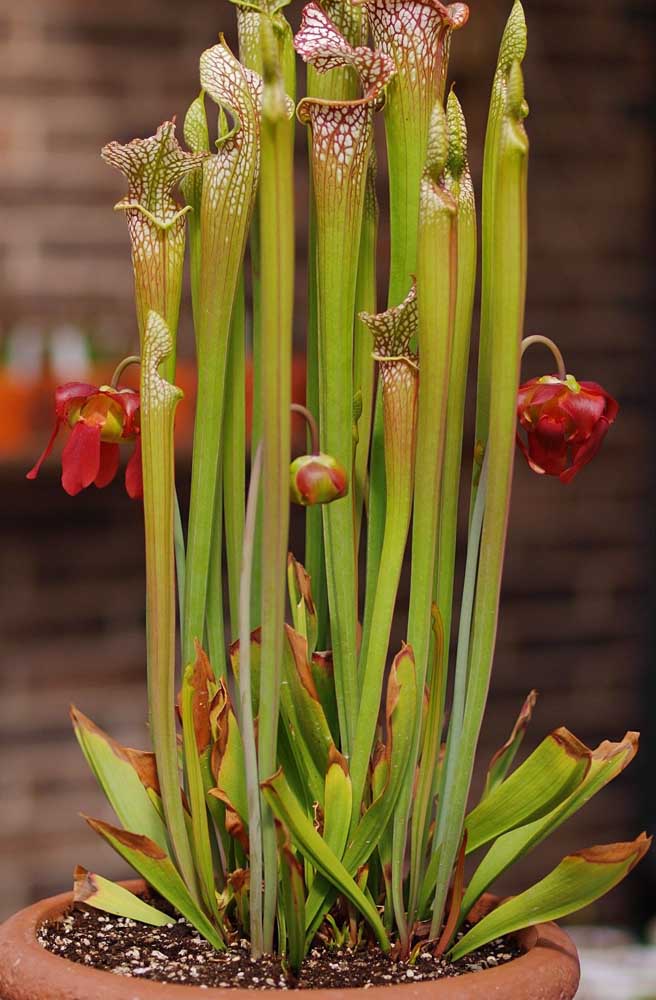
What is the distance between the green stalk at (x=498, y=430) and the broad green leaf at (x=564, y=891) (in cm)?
3

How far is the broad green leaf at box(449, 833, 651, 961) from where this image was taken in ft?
1.89

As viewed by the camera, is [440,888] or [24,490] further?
[24,490]

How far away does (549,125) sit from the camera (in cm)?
221

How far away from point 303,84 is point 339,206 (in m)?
1.57

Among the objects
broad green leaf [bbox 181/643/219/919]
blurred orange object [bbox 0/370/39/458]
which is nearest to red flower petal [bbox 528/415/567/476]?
broad green leaf [bbox 181/643/219/919]

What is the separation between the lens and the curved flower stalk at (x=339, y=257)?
591mm

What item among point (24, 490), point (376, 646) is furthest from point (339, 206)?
point (24, 490)

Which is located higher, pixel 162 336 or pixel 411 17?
pixel 411 17

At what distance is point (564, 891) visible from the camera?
59 centimetres

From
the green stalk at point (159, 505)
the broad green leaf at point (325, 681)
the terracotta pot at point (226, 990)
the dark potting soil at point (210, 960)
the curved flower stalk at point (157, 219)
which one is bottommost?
the dark potting soil at point (210, 960)

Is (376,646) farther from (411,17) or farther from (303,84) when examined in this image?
(303,84)

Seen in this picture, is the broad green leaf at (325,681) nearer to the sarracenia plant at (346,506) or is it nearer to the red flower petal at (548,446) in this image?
the sarracenia plant at (346,506)

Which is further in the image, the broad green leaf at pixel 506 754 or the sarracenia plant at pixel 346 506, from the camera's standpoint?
the broad green leaf at pixel 506 754

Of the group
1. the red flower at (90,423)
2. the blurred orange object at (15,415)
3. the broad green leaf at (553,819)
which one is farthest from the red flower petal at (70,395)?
the blurred orange object at (15,415)
